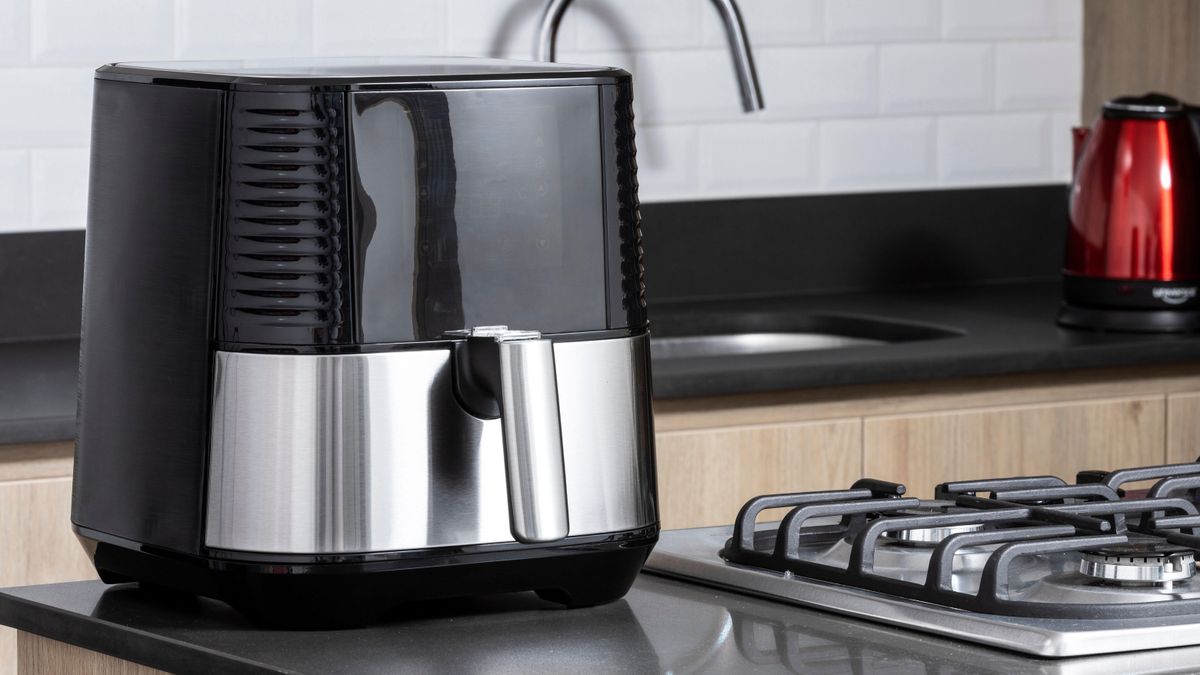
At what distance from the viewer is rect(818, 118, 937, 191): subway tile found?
9.67 ft

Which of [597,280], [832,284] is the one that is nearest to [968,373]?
[832,284]

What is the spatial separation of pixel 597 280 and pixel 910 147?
211cm

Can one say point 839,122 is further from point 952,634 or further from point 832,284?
point 952,634

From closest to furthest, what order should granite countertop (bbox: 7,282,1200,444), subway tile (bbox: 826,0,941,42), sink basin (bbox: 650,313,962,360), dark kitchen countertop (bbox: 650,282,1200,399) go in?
granite countertop (bbox: 7,282,1200,444)
dark kitchen countertop (bbox: 650,282,1200,399)
sink basin (bbox: 650,313,962,360)
subway tile (bbox: 826,0,941,42)

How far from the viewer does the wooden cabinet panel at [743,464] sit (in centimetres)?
220

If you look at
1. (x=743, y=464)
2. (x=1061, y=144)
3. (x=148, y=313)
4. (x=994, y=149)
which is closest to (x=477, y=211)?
(x=148, y=313)

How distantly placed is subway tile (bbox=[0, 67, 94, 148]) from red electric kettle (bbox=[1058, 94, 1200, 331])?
1361 mm

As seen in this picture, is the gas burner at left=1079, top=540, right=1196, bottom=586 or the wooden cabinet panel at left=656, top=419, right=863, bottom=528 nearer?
the gas burner at left=1079, top=540, right=1196, bottom=586

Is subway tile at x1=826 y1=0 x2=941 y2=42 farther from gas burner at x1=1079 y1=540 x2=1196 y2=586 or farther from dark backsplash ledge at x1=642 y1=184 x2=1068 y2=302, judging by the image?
gas burner at x1=1079 y1=540 x2=1196 y2=586

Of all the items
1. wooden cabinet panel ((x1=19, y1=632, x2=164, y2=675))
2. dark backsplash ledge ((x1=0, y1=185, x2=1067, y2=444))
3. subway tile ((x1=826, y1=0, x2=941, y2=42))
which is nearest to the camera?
wooden cabinet panel ((x1=19, y1=632, x2=164, y2=675))

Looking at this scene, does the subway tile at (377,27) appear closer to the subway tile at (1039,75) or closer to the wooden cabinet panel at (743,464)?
the wooden cabinet panel at (743,464)

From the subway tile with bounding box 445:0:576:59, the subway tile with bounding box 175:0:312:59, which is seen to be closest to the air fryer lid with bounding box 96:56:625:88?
the subway tile with bounding box 175:0:312:59

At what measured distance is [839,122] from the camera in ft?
9.66

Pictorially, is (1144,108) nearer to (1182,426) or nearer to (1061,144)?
(1182,426)
